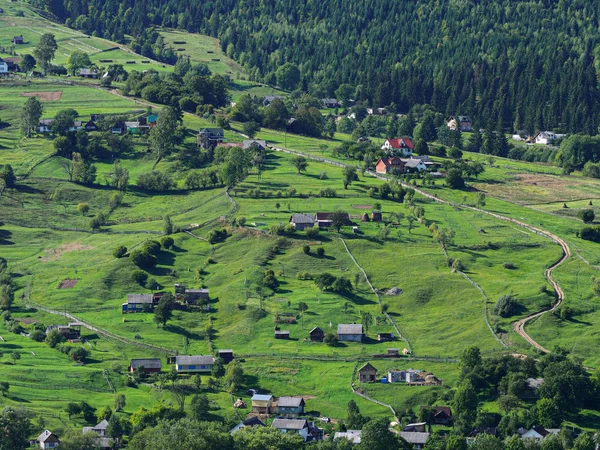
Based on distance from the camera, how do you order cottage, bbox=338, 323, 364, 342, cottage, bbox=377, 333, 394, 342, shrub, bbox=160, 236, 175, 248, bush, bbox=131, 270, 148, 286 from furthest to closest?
shrub, bbox=160, 236, 175, 248
bush, bbox=131, 270, 148, 286
cottage, bbox=338, 323, 364, 342
cottage, bbox=377, 333, 394, 342

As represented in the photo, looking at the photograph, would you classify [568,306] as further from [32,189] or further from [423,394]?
[32,189]

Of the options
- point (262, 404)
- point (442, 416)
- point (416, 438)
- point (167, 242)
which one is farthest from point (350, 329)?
point (167, 242)

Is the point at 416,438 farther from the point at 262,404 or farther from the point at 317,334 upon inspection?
the point at 317,334

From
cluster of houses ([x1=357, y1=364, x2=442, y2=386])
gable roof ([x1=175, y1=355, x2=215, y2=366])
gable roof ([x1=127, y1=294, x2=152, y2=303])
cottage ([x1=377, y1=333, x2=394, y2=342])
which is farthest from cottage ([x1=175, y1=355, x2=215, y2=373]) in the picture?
cottage ([x1=377, y1=333, x2=394, y2=342])

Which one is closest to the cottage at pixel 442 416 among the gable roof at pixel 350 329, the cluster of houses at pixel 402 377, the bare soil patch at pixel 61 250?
the cluster of houses at pixel 402 377

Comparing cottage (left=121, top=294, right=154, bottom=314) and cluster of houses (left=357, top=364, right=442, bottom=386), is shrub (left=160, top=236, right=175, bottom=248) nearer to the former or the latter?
cottage (left=121, top=294, right=154, bottom=314)
